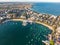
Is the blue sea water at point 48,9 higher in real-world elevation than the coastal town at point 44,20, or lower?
lower

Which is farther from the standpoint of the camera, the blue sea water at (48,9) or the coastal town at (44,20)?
the blue sea water at (48,9)

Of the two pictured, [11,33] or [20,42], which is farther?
[11,33]

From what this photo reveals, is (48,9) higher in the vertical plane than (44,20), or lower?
lower

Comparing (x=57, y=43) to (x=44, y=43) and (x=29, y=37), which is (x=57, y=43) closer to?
(x=44, y=43)

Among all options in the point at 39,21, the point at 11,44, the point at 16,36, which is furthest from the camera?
the point at 39,21

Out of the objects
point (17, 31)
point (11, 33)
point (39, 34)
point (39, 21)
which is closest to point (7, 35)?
point (11, 33)

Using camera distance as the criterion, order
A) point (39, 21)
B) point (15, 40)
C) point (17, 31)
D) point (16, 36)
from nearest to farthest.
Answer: point (15, 40)
point (16, 36)
point (17, 31)
point (39, 21)

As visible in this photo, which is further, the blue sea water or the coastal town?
the blue sea water

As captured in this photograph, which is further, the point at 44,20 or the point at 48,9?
the point at 48,9

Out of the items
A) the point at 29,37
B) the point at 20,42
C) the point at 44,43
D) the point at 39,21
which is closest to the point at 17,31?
the point at 29,37

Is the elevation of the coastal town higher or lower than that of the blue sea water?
higher
